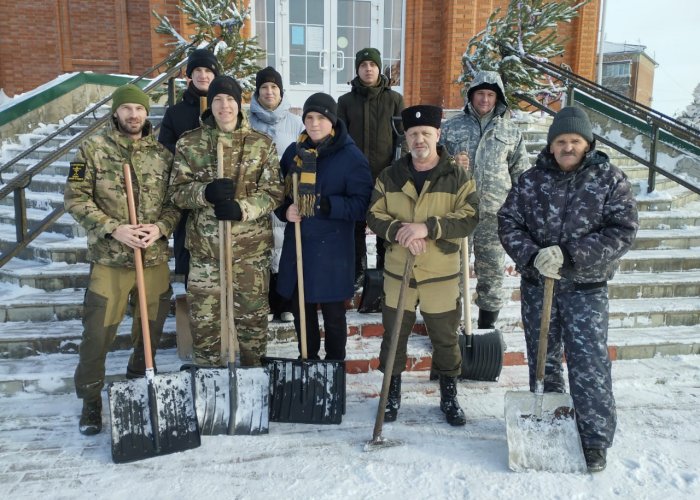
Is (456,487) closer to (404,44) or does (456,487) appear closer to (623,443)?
(623,443)

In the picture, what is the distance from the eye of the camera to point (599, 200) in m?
2.62

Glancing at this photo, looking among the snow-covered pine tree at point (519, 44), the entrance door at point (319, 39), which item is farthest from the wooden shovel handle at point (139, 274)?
the entrance door at point (319, 39)

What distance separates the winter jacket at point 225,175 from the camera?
123 inches

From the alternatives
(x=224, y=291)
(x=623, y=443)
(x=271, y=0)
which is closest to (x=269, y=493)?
(x=224, y=291)

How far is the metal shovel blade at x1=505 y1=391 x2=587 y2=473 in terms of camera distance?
8.75 ft

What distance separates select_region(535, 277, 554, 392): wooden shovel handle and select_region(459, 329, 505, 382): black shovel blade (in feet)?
2.56

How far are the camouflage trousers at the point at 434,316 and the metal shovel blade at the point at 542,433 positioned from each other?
46cm

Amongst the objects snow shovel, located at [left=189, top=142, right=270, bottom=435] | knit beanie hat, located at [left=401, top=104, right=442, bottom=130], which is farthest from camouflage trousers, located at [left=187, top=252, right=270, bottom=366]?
knit beanie hat, located at [left=401, top=104, right=442, bottom=130]

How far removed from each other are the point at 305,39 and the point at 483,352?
6.94 metres

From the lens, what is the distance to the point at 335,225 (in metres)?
3.28

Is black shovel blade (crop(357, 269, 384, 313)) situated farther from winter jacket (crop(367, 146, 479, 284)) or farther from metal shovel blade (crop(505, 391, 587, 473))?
metal shovel blade (crop(505, 391, 587, 473))

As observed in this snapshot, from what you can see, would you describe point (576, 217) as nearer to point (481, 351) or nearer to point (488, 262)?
point (488, 262)

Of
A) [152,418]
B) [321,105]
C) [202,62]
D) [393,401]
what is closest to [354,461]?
[393,401]

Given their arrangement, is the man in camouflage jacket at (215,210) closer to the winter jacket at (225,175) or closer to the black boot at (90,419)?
the winter jacket at (225,175)
